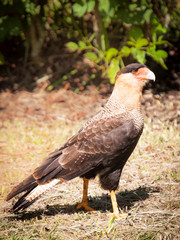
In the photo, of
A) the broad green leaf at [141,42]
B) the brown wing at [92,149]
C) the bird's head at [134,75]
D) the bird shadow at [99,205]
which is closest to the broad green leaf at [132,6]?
the broad green leaf at [141,42]

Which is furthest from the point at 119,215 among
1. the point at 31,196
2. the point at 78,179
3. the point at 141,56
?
the point at 141,56

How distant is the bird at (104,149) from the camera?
2.65 meters

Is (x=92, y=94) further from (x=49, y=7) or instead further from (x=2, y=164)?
(x=2, y=164)

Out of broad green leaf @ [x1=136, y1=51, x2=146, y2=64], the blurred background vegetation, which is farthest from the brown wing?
the blurred background vegetation

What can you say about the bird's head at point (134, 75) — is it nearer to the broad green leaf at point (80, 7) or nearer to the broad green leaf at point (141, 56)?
the broad green leaf at point (141, 56)

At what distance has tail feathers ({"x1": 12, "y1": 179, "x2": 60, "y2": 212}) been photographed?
261 centimetres

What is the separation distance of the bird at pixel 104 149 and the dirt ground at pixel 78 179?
23 centimetres

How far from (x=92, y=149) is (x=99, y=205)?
71 cm

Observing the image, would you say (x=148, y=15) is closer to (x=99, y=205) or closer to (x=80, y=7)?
(x=80, y=7)

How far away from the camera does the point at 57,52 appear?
6.85 meters

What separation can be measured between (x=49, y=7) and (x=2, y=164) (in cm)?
343

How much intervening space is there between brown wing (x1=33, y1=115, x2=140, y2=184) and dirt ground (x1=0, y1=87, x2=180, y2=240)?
42 centimetres

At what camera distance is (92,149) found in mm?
2699

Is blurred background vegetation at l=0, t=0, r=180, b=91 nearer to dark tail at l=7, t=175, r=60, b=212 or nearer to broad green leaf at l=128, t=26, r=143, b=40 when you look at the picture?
broad green leaf at l=128, t=26, r=143, b=40
